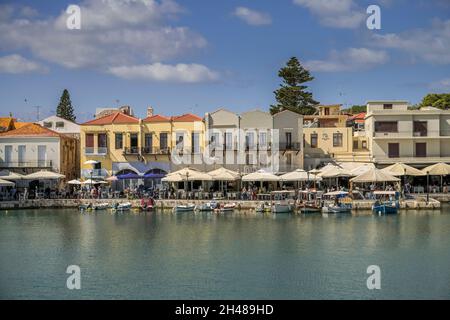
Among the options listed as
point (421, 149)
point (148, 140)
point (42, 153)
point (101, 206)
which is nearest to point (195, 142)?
point (148, 140)

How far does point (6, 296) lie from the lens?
2380 cm

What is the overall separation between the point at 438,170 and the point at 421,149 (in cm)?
477

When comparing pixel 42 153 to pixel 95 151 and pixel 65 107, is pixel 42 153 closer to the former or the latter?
pixel 95 151

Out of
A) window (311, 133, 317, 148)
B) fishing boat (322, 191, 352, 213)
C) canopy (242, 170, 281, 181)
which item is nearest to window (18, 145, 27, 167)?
canopy (242, 170, 281, 181)

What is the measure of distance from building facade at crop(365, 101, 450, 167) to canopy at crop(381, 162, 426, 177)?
426 cm

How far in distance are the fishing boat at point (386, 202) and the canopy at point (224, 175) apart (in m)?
11.0

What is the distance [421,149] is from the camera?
57.8m

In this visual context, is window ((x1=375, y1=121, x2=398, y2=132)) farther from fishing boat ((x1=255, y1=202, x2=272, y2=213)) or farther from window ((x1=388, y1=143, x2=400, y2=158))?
fishing boat ((x1=255, y1=202, x2=272, y2=213))

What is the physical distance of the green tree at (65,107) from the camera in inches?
3368

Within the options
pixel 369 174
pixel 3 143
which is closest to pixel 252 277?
pixel 369 174

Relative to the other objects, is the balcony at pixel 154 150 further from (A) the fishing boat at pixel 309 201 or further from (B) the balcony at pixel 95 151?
(A) the fishing boat at pixel 309 201

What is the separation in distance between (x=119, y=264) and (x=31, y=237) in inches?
417

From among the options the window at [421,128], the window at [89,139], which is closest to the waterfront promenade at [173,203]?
the window at [89,139]

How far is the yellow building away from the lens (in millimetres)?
57125
